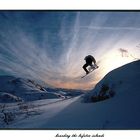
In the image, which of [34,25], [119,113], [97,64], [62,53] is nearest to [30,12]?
[34,25]

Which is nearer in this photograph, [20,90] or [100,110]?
[100,110]

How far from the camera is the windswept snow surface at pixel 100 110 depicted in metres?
3.97

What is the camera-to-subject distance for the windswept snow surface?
13.0 feet

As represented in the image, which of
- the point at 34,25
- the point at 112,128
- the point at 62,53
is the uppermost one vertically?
the point at 34,25

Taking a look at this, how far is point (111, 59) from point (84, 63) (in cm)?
26

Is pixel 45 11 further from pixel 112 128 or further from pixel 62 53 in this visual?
pixel 112 128

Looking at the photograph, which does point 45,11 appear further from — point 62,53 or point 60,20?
point 62,53

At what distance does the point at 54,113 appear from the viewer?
406 centimetres

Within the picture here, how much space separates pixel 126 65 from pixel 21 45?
40.5 inches

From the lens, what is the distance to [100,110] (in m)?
4.01

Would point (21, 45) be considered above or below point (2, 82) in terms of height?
above

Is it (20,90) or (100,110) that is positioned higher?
(20,90)

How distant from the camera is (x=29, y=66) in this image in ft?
13.4

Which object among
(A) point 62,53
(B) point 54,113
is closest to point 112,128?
(B) point 54,113
